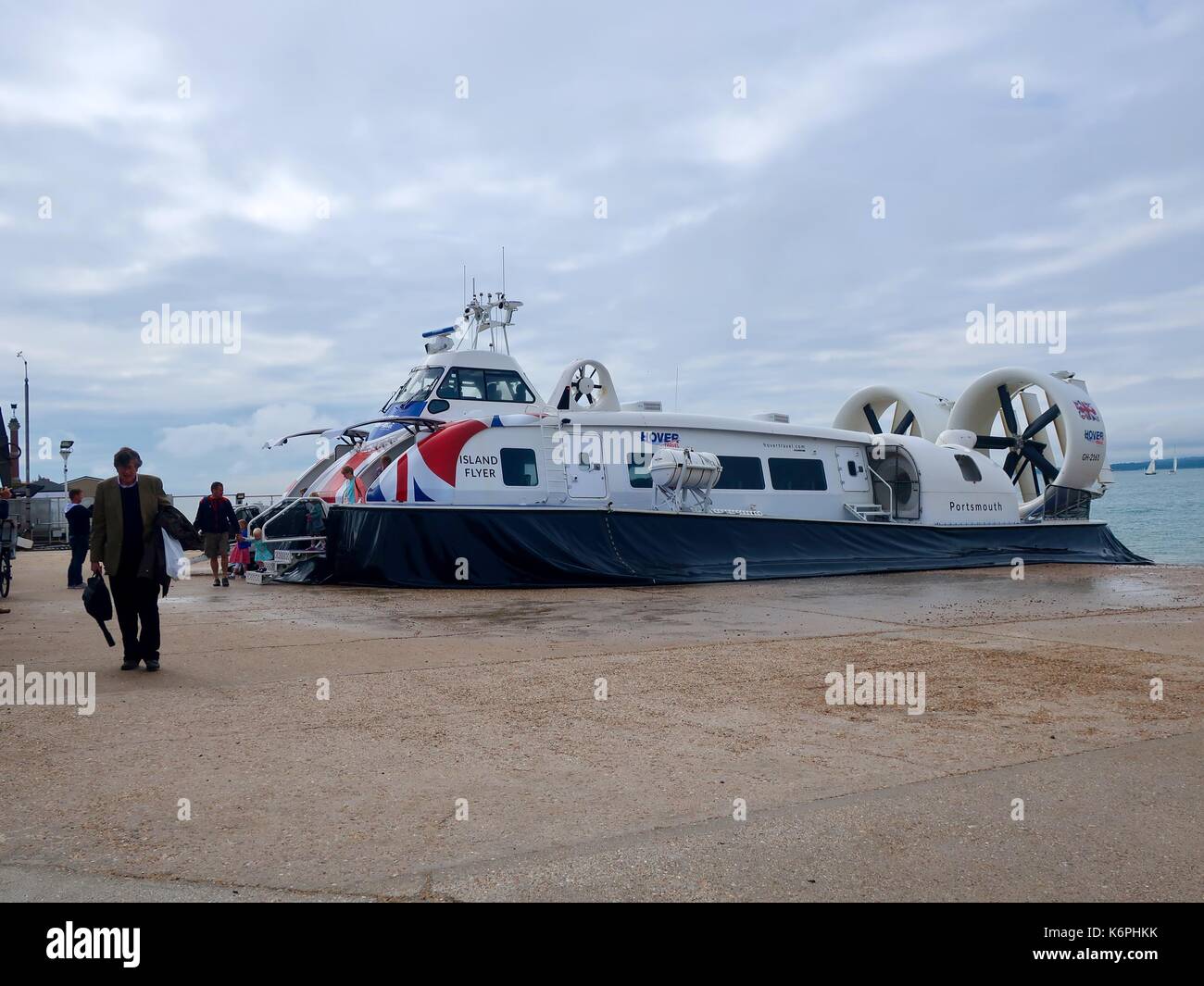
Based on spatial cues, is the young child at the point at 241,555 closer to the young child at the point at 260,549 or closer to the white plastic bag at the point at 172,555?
the young child at the point at 260,549

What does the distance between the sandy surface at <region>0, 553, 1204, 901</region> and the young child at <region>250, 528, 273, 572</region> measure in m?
4.78

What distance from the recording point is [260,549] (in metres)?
12.4

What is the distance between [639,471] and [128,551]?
8446 millimetres

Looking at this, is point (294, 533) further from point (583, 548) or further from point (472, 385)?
Result: point (583, 548)

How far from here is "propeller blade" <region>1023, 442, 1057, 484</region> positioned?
1817cm

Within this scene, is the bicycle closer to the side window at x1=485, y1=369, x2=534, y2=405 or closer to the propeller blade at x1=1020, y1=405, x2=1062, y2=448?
the side window at x1=485, y1=369, x2=534, y2=405

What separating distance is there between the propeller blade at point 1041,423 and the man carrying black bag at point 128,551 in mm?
15633

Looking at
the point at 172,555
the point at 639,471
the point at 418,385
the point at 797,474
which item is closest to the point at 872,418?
the point at 797,474

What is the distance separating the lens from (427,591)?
11258 mm

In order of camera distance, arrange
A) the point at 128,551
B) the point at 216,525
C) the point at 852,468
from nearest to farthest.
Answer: the point at 128,551 < the point at 216,525 < the point at 852,468

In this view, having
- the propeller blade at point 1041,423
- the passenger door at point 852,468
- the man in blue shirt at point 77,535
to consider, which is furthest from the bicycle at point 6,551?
the propeller blade at point 1041,423

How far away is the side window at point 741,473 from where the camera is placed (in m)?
14.5
